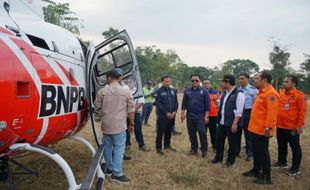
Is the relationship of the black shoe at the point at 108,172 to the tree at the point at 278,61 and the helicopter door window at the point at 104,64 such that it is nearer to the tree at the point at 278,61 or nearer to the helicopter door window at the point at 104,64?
the helicopter door window at the point at 104,64

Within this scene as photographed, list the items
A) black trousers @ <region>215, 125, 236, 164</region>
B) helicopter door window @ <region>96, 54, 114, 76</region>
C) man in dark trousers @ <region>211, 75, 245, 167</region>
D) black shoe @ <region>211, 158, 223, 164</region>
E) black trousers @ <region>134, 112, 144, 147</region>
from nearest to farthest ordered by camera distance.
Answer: man in dark trousers @ <region>211, 75, 245, 167</region>, black trousers @ <region>215, 125, 236, 164</region>, helicopter door window @ <region>96, 54, 114, 76</region>, black shoe @ <region>211, 158, 223, 164</region>, black trousers @ <region>134, 112, 144, 147</region>

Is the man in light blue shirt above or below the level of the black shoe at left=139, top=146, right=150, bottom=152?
above

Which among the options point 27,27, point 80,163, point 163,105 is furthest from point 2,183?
point 163,105

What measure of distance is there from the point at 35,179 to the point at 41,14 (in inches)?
118

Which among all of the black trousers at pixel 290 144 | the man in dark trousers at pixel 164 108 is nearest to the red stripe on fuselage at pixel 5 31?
the man in dark trousers at pixel 164 108

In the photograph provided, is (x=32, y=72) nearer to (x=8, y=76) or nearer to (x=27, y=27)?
(x=8, y=76)

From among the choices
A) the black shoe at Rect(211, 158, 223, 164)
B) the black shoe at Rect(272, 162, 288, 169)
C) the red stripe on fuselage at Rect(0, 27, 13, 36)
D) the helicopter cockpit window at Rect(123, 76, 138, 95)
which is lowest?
the black shoe at Rect(272, 162, 288, 169)

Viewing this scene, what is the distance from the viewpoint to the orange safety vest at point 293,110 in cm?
593

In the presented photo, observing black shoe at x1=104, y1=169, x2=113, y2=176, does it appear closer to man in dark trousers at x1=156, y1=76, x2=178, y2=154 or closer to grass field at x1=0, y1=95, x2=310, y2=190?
grass field at x1=0, y1=95, x2=310, y2=190

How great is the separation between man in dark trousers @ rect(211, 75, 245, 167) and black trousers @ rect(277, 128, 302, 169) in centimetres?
105

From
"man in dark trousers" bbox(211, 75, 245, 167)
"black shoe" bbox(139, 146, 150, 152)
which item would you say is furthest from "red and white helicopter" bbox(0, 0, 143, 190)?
"man in dark trousers" bbox(211, 75, 245, 167)

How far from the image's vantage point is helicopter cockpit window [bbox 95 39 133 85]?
20.1 feet

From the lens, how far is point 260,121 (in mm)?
5305

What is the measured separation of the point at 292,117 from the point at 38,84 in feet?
16.3
